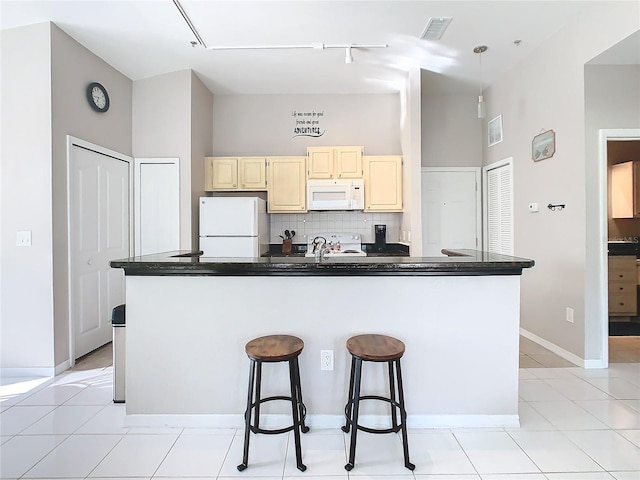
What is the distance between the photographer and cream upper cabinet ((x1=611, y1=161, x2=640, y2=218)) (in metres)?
4.34

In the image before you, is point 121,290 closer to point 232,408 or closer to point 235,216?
point 235,216

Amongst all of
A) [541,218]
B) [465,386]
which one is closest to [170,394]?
[465,386]

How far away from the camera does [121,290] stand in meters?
3.96

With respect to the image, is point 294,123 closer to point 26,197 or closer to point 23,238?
point 26,197

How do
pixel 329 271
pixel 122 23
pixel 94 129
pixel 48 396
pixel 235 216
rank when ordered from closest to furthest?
pixel 329 271
pixel 48 396
pixel 122 23
pixel 94 129
pixel 235 216

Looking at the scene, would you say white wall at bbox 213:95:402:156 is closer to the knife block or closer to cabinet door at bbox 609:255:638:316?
the knife block

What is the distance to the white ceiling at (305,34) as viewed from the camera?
288cm

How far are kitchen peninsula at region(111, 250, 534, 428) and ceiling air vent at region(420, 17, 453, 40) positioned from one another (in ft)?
7.31

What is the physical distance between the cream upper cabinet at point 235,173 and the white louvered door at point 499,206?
2.92 m

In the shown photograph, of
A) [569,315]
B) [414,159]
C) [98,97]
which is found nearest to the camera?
[569,315]

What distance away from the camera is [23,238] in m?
2.92

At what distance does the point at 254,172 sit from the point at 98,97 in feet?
5.82

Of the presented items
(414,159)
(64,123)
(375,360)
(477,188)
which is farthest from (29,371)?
(477,188)

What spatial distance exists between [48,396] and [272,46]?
3.53m
